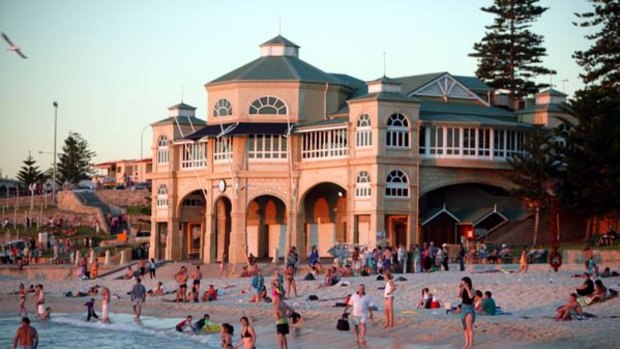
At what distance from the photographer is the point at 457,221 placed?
179 ft

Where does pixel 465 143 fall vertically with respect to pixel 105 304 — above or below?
above

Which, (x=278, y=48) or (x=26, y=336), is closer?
(x=26, y=336)

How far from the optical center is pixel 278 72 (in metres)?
59.3

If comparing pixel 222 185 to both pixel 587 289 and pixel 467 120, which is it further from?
pixel 587 289

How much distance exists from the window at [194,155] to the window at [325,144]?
596 cm

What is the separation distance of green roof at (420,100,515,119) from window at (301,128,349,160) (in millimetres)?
3825

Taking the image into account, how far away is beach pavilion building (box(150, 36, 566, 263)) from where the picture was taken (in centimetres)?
5338

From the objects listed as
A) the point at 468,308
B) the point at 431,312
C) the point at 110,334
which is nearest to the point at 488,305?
the point at 431,312

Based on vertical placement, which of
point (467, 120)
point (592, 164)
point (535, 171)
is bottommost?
point (535, 171)

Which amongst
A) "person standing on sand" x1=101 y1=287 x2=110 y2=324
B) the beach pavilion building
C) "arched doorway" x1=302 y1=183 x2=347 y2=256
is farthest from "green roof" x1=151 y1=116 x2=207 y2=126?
"person standing on sand" x1=101 y1=287 x2=110 y2=324

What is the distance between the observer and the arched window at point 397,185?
53.0 metres

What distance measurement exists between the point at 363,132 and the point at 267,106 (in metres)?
6.54

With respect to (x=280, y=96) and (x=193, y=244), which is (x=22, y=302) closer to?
(x=280, y=96)

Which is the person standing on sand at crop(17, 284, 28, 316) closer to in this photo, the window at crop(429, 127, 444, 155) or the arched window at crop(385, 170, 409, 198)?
the arched window at crop(385, 170, 409, 198)
